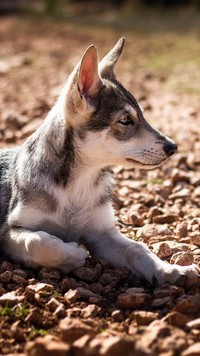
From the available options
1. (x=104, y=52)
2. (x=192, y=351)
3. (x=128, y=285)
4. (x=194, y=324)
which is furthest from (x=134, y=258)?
(x=104, y=52)

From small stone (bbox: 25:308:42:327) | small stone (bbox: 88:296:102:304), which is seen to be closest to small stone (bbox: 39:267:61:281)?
small stone (bbox: 88:296:102:304)

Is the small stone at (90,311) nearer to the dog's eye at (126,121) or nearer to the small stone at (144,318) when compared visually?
the small stone at (144,318)

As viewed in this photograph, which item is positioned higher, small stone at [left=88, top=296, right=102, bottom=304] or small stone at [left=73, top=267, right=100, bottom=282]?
small stone at [left=88, top=296, right=102, bottom=304]

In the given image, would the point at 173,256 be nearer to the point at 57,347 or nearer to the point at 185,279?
the point at 185,279

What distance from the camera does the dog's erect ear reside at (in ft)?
16.9

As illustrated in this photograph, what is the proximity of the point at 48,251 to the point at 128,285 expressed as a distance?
610 millimetres

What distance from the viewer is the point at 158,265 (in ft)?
16.1

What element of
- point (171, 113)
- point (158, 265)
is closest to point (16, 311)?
point (158, 265)

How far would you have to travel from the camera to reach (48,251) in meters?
4.92

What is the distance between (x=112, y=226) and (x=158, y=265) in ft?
2.47

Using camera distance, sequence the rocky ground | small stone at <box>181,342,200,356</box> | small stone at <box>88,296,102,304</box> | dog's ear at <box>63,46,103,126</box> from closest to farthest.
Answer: small stone at <box>181,342,200,356</box>
the rocky ground
small stone at <box>88,296,102,304</box>
dog's ear at <box>63,46,103,126</box>

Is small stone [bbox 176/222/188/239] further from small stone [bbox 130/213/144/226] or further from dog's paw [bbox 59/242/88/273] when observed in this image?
Result: dog's paw [bbox 59/242/88/273]

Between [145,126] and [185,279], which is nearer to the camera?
[185,279]

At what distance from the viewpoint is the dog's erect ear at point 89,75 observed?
5.16 metres
